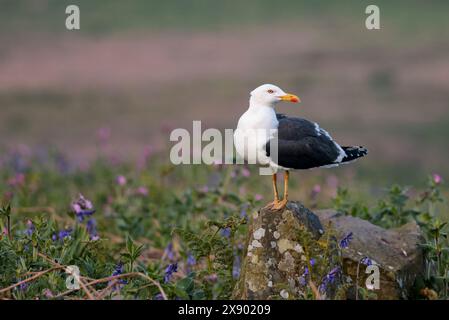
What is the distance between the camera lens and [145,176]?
11.0 meters

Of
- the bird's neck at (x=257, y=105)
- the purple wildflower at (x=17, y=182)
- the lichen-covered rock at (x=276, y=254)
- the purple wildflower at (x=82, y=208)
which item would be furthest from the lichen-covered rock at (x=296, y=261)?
the purple wildflower at (x=17, y=182)

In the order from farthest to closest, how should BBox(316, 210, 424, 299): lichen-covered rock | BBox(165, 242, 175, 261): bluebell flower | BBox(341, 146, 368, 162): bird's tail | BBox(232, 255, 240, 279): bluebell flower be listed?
BBox(165, 242, 175, 261): bluebell flower, BBox(232, 255, 240, 279): bluebell flower, BBox(341, 146, 368, 162): bird's tail, BBox(316, 210, 424, 299): lichen-covered rock

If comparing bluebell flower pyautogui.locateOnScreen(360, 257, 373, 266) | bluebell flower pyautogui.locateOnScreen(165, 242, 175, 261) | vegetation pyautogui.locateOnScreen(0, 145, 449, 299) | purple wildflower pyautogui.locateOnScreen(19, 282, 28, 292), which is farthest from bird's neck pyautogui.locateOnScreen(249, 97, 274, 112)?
bluebell flower pyautogui.locateOnScreen(165, 242, 175, 261)

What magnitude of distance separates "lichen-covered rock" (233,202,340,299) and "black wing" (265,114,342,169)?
0.34 meters

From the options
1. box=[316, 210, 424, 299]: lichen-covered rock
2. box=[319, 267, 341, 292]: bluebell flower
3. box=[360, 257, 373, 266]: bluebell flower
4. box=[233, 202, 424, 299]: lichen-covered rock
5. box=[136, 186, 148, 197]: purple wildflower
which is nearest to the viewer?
box=[319, 267, 341, 292]: bluebell flower

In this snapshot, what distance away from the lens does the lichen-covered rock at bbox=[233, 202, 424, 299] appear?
232 inches

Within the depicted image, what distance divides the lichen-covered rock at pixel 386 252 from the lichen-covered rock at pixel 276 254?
55 centimetres

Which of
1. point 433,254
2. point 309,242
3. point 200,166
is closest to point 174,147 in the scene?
point 200,166

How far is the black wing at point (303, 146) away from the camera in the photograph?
6.13 metres

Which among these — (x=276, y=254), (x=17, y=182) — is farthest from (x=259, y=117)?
(x=17, y=182)

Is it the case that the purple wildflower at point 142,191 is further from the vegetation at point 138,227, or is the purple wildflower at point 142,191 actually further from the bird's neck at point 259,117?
the bird's neck at point 259,117

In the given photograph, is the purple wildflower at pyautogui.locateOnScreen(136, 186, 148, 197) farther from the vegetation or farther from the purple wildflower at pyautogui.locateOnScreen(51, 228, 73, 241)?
the purple wildflower at pyautogui.locateOnScreen(51, 228, 73, 241)
